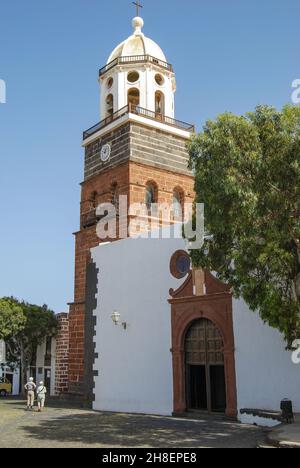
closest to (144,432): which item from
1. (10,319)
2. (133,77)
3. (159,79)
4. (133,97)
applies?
(133,97)

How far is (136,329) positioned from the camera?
50.1 feet

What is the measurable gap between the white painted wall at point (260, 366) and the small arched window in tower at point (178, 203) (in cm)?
869

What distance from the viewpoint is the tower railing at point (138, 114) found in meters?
20.1

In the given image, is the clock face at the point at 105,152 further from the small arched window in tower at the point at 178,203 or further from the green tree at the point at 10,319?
the green tree at the point at 10,319

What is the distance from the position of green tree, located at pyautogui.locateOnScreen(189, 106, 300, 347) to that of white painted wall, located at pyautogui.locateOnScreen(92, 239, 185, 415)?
5.21m


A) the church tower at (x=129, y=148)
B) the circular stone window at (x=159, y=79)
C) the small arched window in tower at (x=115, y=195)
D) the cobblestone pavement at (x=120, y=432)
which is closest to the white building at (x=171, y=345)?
the cobblestone pavement at (x=120, y=432)

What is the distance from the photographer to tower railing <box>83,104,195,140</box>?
20125mm

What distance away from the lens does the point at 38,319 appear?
26.1m

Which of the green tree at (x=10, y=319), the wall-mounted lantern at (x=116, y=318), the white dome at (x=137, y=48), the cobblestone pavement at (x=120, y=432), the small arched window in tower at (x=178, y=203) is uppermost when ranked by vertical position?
the white dome at (x=137, y=48)

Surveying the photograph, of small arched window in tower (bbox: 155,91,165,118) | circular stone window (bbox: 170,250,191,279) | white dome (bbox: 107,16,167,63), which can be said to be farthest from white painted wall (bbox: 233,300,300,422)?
white dome (bbox: 107,16,167,63)

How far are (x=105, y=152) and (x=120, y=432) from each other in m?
13.0

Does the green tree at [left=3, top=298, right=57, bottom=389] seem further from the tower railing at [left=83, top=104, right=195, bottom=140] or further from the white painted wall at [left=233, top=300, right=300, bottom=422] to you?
the white painted wall at [left=233, top=300, right=300, bottom=422]

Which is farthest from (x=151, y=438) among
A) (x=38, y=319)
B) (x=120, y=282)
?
(x=38, y=319)
